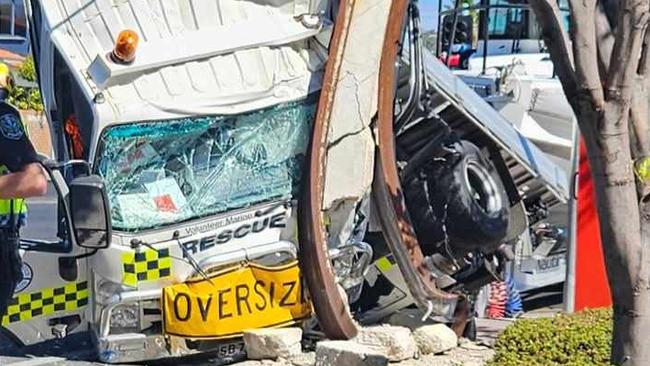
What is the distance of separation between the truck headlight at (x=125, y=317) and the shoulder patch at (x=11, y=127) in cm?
217

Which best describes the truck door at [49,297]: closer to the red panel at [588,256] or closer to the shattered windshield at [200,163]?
the shattered windshield at [200,163]

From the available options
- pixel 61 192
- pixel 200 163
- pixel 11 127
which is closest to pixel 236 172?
pixel 200 163

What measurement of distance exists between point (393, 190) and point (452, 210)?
52 cm

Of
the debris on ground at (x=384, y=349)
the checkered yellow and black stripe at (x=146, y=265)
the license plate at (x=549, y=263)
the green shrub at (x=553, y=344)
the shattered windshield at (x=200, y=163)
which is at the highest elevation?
the shattered windshield at (x=200, y=163)

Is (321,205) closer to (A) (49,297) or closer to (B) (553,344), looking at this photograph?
(A) (49,297)

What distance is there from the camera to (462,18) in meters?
14.5

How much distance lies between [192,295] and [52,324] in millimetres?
812

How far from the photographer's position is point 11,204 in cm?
491

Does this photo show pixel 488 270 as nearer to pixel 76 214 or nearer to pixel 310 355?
pixel 310 355

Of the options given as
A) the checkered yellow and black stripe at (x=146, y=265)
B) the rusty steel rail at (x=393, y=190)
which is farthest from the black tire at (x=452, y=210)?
the checkered yellow and black stripe at (x=146, y=265)

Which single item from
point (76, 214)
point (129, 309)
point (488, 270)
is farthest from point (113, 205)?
point (488, 270)

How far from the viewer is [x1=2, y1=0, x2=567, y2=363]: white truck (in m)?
6.32

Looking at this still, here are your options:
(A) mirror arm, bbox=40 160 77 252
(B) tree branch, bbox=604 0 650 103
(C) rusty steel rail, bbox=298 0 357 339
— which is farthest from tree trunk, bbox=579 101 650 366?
(C) rusty steel rail, bbox=298 0 357 339

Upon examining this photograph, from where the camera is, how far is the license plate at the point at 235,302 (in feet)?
21.2
